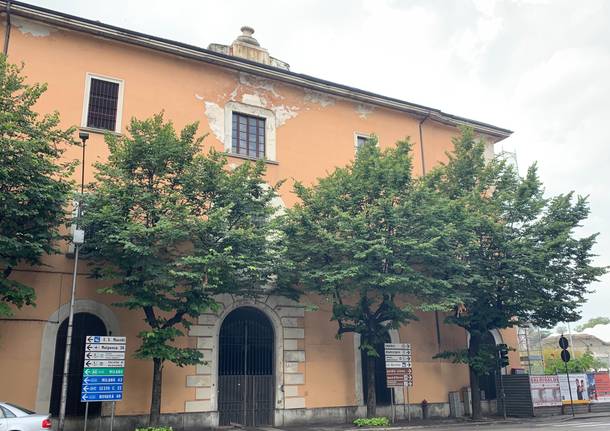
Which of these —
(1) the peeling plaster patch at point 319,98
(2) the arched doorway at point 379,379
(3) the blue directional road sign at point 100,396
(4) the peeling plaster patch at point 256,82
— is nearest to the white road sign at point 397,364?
(2) the arched doorway at point 379,379

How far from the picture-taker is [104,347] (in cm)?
1369

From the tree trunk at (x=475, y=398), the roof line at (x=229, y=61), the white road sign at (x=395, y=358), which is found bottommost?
the tree trunk at (x=475, y=398)

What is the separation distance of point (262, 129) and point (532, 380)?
15.0 metres

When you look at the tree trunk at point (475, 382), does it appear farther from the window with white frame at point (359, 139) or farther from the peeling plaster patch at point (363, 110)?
the peeling plaster patch at point (363, 110)

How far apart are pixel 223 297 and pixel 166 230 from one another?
511 cm

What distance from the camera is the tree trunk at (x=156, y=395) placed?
15.1 metres

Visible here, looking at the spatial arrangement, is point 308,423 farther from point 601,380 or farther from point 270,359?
point 601,380

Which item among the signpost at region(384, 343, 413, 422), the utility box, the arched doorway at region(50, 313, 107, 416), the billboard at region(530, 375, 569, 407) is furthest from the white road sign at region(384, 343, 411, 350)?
the arched doorway at region(50, 313, 107, 416)

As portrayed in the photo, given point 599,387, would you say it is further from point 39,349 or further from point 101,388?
point 39,349

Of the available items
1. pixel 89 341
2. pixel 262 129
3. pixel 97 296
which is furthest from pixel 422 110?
pixel 89 341

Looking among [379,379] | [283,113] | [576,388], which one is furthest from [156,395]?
[576,388]

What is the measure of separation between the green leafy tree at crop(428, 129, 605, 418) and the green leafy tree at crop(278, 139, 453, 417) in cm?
161

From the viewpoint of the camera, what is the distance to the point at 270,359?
1931 cm

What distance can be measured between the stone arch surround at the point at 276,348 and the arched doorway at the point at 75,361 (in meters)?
2.97
